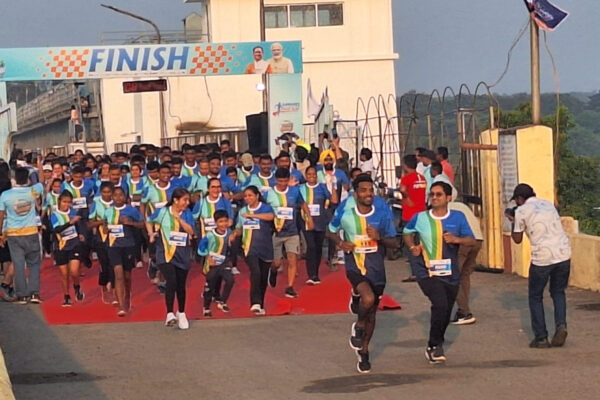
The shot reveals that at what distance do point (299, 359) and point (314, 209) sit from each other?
19.8 feet

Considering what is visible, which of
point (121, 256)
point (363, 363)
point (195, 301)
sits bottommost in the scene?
point (195, 301)

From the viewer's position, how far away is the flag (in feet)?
54.8

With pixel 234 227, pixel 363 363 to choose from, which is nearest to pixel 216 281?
pixel 234 227

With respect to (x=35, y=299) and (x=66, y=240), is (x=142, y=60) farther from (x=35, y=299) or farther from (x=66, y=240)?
(x=66, y=240)

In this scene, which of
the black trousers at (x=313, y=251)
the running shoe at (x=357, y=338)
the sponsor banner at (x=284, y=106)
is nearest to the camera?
the running shoe at (x=357, y=338)

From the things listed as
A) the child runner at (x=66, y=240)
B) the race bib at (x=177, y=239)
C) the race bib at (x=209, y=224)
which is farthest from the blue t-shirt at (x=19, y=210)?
the race bib at (x=177, y=239)

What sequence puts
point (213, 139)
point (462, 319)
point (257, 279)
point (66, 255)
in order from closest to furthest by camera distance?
point (462, 319), point (257, 279), point (66, 255), point (213, 139)

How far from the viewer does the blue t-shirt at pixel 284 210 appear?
53.3 ft

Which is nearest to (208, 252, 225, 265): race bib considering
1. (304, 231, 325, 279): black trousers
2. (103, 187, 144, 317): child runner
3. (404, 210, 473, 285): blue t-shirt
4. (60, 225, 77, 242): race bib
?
(103, 187, 144, 317): child runner

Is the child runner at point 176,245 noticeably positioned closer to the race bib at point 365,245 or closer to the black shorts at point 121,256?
the black shorts at point 121,256

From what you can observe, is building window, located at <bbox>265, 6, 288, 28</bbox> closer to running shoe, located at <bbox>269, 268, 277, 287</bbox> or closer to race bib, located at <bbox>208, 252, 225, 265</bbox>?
running shoe, located at <bbox>269, 268, 277, 287</bbox>

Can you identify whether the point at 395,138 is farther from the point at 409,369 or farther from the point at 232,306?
the point at 409,369

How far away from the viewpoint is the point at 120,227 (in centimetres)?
1526

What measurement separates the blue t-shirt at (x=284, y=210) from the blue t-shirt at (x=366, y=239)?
5014 millimetres
